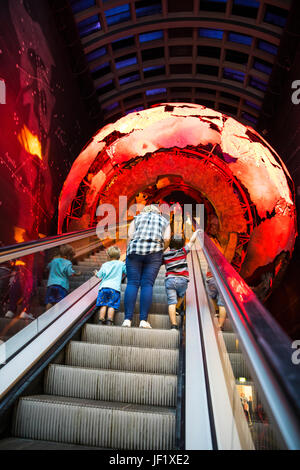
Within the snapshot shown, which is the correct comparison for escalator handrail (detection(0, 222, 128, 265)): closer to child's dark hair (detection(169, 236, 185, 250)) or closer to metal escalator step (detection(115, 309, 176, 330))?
metal escalator step (detection(115, 309, 176, 330))

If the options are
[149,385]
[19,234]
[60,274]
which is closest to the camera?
[149,385]

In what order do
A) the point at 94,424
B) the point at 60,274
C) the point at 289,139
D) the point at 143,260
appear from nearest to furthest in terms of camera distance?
1. the point at 94,424
2. the point at 60,274
3. the point at 143,260
4. the point at 289,139

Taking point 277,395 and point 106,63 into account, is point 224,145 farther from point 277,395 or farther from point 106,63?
point 277,395

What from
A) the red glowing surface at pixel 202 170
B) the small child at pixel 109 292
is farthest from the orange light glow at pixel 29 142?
the small child at pixel 109 292

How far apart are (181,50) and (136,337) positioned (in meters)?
13.4

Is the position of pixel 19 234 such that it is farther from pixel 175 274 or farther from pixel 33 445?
pixel 33 445

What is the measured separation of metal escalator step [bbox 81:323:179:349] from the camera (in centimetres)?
371

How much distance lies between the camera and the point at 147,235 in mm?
4246

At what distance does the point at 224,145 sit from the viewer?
9445mm

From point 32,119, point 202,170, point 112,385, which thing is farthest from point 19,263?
point 202,170

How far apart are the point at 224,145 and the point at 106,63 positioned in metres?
7.15

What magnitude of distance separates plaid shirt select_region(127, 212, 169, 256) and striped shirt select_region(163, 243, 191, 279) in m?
0.31

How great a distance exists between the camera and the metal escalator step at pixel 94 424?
233 centimetres

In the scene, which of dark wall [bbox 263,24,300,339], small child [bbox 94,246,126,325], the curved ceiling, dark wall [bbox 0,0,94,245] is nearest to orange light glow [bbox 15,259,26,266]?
small child [bbox 94,246,126,325]
